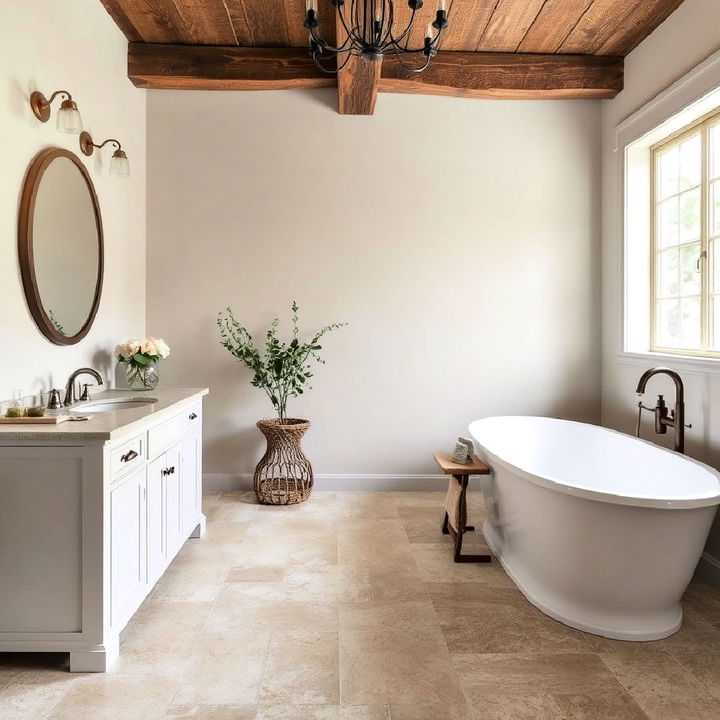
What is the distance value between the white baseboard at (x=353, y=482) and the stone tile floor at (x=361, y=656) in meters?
1.06

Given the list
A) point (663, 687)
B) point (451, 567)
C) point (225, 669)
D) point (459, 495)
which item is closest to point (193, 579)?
point (225, 669)

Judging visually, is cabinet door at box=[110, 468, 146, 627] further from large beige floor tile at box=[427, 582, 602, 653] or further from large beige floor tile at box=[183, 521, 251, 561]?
large beige floor tile at box=[427, 582, 602, 653]

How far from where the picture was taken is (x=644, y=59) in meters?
3.34

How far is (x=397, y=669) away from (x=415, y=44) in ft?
11.3

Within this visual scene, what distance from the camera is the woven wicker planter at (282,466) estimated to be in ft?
11.6

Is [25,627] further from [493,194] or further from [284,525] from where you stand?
[493,194]

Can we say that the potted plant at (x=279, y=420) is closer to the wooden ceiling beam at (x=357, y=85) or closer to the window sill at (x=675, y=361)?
the wooden ceiling beam at (x=357, y=85)

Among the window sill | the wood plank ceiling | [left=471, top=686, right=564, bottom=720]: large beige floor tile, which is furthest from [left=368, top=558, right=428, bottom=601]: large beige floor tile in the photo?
the wood plank ceiling

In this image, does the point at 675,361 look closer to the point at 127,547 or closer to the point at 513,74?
the point at 513,74

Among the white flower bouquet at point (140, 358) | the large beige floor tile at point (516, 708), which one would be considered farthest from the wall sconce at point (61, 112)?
the large beige floor tile at point (516, 708)

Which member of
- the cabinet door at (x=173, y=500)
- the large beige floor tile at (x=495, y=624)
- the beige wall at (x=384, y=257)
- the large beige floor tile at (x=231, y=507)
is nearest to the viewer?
the large beige floor tile at (x=495, y=624)

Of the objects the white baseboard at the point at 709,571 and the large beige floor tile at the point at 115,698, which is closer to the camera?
the large beige floor tile at the point at 115,698

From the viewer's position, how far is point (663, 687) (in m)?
1.76

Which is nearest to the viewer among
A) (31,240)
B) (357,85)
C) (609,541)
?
(609,541)
